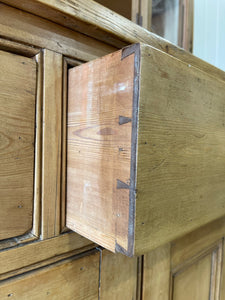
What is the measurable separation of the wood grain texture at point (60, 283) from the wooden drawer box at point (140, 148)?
0.32 ft

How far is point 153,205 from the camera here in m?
0.34

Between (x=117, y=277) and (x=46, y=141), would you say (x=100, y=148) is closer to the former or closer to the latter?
(x=46, y=141)

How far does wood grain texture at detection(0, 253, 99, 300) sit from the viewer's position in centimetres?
41

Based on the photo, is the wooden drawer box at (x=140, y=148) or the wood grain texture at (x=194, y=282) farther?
the wood grain texture at (x=194, y=282)

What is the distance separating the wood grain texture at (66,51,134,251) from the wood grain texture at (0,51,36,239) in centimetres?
7

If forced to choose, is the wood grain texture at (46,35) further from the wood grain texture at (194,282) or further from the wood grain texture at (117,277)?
the wood grain texture at (194,282)

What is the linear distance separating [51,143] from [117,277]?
36cm

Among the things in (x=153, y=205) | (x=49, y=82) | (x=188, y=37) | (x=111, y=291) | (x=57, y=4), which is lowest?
(x=111, y=291)

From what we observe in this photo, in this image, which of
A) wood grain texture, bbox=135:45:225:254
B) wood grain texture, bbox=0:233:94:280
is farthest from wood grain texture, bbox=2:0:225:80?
wood grain texture, bbox=0:233:94:280

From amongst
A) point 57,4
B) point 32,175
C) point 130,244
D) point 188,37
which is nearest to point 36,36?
point 57,4

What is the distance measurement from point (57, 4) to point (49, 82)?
0.13m

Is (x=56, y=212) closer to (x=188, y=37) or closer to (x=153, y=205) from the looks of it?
(x=153, y=205)

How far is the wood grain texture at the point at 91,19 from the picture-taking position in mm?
369

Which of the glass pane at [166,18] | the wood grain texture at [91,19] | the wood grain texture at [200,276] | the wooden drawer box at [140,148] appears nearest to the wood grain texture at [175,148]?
the wooden drawer box at [140,148]
